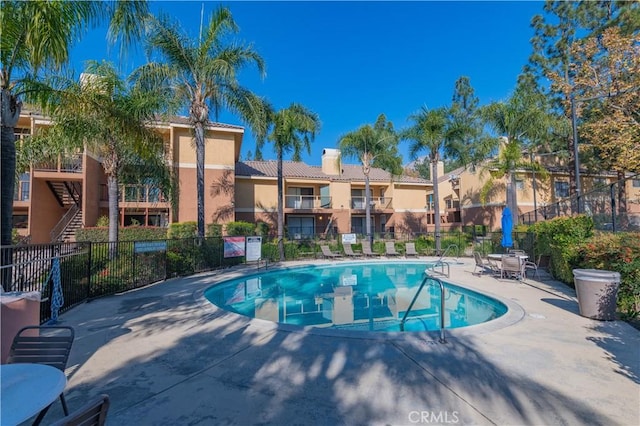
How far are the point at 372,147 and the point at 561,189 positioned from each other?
21908mm

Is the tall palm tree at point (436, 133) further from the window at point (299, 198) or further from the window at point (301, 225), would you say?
the window at point (301, 225)

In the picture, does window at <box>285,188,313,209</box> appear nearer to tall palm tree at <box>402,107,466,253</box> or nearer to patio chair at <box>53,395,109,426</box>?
tall palm tree at <box>402,107,466,253</box>

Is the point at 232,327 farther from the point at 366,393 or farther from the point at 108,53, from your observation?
the point at 108,53

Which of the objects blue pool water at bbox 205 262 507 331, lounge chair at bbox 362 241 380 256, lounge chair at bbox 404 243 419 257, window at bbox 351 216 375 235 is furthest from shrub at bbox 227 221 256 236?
window at bbox 351 216 375 235

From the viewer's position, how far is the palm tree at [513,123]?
2050 centimetres

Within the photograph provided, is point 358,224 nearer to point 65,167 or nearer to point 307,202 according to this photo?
point 307,202

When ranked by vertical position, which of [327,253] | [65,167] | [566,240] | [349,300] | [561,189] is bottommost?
[349,300]

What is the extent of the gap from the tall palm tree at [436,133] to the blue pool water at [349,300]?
31.8 feet

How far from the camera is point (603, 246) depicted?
7.03m

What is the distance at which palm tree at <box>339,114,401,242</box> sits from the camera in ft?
73.1

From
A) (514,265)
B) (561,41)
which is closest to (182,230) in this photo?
(514,265)

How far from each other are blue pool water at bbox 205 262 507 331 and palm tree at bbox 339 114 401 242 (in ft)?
30.2

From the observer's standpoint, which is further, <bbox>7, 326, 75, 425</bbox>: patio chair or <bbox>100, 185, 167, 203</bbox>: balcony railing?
<bbox>100, 185, 167, 203</bbox>: balcony railing

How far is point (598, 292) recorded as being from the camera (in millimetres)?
6000
